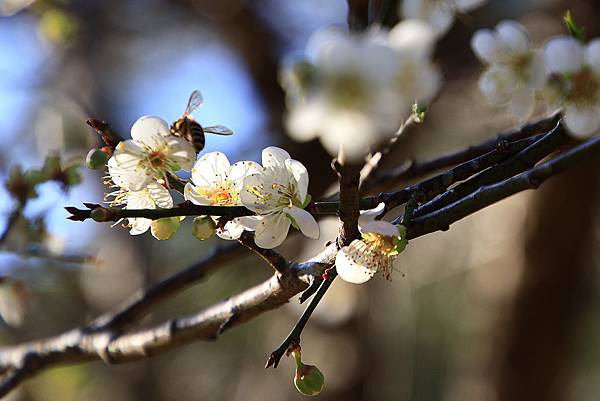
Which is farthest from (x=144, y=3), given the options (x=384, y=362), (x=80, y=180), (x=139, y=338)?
(x=139, y=338)

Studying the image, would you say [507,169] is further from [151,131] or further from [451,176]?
[151,131]

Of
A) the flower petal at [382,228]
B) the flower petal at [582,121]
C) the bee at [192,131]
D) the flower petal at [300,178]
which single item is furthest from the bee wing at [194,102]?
the flower petal at [582,121]

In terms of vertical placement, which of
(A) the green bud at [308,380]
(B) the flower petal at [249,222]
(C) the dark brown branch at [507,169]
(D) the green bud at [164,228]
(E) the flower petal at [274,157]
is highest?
(E) the flower petal at [274,157]

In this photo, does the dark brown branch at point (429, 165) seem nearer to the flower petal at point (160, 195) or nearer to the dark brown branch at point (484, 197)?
the dark brown branch at point (484, 197)

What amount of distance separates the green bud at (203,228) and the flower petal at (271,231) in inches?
1.5

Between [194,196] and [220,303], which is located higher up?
[194,196]

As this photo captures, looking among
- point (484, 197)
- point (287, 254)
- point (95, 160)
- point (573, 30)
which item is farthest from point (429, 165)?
point (287, 254)

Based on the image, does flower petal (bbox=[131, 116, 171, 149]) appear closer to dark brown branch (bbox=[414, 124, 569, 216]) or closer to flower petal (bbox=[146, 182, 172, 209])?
flower petal (bbox=[146, 182, 172, 209])

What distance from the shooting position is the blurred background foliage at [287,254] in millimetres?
1750

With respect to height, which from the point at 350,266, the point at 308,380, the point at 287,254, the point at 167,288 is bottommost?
the point at 287,254

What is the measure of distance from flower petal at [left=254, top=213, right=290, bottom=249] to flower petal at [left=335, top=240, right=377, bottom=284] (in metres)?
0.06

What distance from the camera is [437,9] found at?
3.02 ft

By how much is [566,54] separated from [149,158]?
426mm

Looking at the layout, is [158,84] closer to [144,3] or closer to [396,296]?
[144,3]
